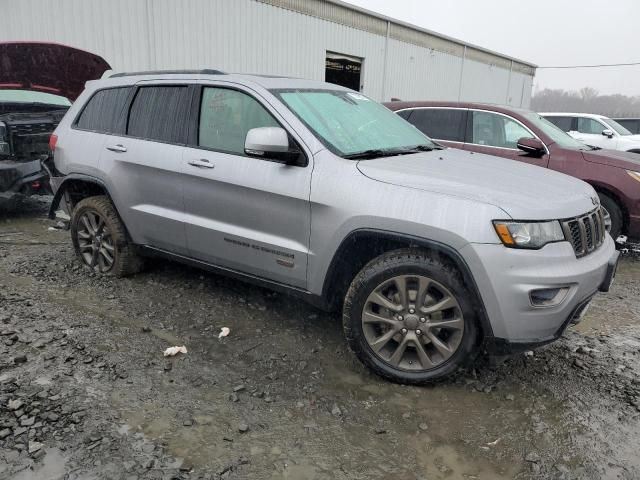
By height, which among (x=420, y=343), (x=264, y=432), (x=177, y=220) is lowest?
(x=264, y=432)

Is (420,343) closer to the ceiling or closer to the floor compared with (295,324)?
closer to the ceiling

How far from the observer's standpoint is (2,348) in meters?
3.16

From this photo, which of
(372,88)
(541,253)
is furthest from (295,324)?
(372,88)

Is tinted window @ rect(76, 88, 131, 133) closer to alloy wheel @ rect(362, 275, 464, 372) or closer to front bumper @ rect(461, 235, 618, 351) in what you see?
alloy wheel @ rect(362, 275, 464, 372)

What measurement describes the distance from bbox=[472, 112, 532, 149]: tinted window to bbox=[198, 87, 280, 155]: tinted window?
3795 mm

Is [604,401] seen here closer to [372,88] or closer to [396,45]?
[372,88]

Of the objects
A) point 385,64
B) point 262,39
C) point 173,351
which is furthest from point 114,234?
point 385,64

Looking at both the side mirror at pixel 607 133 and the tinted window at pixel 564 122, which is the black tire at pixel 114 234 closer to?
the side mirror at pixel 607 133

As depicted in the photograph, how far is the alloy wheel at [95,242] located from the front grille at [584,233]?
347 centimetres

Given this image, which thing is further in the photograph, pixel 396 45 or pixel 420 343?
pixel 396 45

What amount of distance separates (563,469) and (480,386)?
0.69 meters

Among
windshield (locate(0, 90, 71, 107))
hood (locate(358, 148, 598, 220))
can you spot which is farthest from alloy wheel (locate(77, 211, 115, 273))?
windshield (locate(0, 90, 71, 107))

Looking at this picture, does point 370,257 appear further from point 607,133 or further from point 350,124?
point 607,133

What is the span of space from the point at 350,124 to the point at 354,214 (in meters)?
0.91
